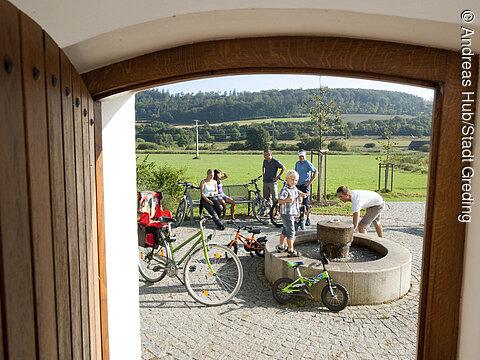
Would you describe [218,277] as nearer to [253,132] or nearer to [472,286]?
[472,286]

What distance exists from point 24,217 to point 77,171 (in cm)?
51

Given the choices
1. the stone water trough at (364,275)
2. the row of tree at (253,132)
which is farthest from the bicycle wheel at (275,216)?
the row of tree at (253,132)

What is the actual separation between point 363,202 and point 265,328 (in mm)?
3065

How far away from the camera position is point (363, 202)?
6621mm

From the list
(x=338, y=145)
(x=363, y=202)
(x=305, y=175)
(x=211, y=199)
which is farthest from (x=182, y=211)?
(x=338, y=145)

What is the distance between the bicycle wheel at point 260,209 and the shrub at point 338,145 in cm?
3212

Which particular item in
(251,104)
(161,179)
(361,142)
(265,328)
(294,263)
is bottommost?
(265,328)

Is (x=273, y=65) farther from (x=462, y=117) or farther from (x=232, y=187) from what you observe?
(x=232, y=187)

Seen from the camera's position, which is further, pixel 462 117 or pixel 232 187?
pixel 232 187

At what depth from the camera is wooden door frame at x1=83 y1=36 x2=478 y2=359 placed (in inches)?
64.4

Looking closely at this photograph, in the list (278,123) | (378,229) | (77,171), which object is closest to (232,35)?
(77,171)

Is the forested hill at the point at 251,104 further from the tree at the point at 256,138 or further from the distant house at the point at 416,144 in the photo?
the distant house at the point at 416,144

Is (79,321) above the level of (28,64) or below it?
below

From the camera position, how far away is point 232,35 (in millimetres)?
1717
